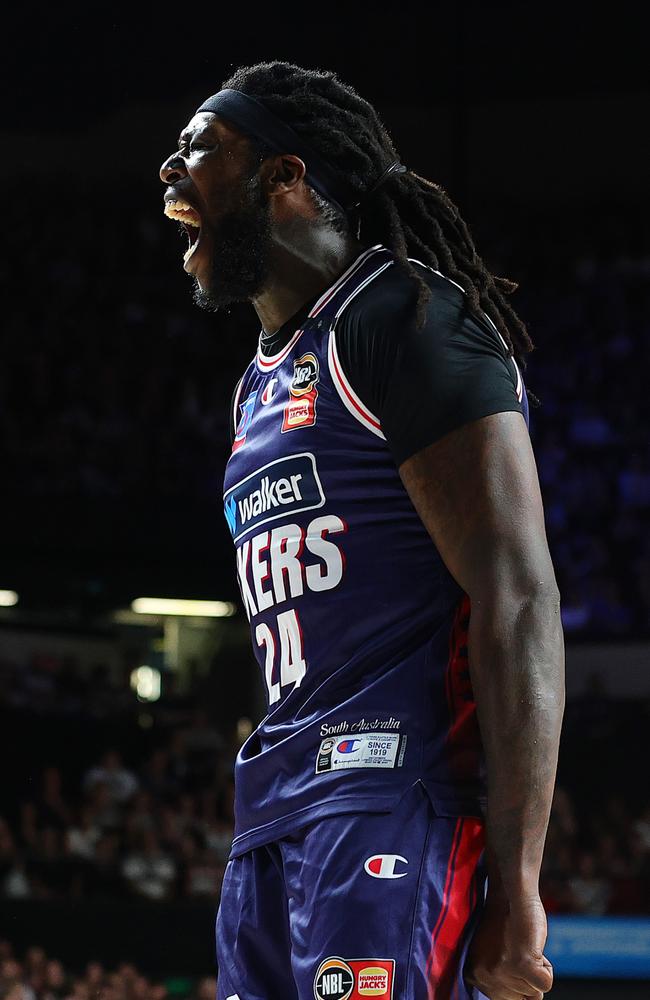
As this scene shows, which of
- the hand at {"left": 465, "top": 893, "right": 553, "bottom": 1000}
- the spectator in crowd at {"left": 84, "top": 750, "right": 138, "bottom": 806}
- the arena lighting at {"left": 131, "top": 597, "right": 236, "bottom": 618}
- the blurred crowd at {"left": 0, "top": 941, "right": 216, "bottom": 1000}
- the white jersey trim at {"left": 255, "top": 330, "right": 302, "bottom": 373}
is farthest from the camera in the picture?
the arena lighting at {"left": 131, "top": 597, "right": 236, "bottom": 618}

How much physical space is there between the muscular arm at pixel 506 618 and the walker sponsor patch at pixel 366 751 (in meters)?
0.10

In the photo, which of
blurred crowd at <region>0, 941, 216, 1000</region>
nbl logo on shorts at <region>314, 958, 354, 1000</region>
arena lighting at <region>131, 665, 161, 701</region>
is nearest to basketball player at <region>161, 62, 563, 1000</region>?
nbl logo on shorts at <region>314, 958, 354, 1000</region>

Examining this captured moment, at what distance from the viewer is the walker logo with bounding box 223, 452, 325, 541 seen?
1581 mm

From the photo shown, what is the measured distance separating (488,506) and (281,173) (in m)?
0.60

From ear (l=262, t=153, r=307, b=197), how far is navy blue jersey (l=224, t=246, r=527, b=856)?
188 millimetres

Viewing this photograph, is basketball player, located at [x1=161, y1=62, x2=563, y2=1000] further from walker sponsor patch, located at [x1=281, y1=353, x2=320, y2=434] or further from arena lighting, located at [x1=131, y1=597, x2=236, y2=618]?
arena lighting, located at [x1=131, y1=597, x2=236, y2=618]

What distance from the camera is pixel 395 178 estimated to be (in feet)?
6.00

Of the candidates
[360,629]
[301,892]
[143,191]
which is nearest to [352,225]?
[360,629]

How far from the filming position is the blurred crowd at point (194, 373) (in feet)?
37.5

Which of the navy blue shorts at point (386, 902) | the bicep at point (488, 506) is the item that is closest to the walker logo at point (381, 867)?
the navy blue shorts at point (386, 902)

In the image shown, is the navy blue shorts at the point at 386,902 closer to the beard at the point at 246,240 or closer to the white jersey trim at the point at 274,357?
the white jersey trim at the point at 274,357

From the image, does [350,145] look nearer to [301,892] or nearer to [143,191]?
[301,892]

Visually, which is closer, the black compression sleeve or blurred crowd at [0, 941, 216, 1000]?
the black compression sleeve

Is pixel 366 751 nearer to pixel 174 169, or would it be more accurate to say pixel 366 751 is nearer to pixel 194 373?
pixel 174 169
